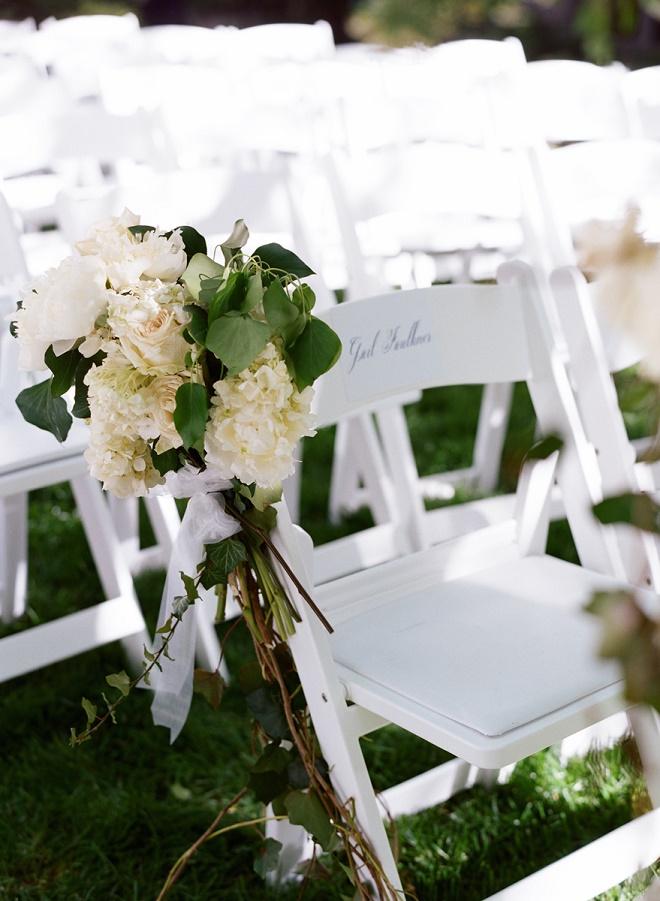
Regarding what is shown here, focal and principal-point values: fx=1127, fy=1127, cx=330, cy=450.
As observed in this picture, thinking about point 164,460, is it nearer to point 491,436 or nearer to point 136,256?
point 136,256

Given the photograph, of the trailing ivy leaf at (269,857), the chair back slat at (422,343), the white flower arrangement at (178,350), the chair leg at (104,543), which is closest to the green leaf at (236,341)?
the white flower arrangement at (178,350)

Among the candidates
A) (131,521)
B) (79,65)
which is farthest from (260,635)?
(79,65)

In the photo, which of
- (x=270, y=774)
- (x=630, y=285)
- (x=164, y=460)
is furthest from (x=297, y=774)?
(x=630, y=285)

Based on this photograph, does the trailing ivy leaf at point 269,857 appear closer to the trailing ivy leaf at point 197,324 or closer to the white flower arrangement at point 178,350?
the white flower arrangement at point 178,350

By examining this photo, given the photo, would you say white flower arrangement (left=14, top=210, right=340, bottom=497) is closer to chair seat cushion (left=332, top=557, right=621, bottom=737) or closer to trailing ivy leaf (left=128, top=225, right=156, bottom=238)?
trailing ivy leaf (left=128, top=225, right=156, bottom=238)

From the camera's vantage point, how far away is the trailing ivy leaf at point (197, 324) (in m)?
1.22

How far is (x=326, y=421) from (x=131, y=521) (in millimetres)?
1491

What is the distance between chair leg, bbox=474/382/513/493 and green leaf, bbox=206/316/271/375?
7.36 ft

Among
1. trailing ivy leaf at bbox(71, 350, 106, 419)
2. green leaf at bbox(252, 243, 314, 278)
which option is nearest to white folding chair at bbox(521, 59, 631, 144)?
green leaf at bbox(252, 243, 314, 278)

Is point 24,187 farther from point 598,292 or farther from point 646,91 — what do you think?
point 598,292

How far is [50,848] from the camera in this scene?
2.01 m

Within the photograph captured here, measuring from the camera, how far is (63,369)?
4.34ft

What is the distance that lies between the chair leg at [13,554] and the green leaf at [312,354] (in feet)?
5.00

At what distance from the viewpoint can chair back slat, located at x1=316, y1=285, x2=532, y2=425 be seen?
5.26ft
